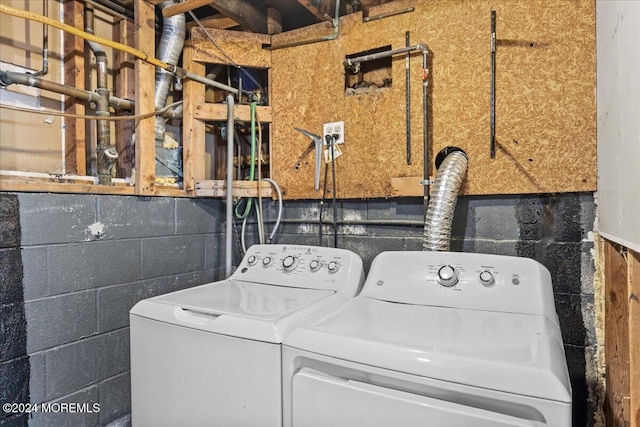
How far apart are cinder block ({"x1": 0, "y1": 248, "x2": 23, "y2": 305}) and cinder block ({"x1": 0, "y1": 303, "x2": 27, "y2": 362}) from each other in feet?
0.09

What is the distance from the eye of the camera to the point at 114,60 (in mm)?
1942

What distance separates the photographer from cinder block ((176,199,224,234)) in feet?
6.41

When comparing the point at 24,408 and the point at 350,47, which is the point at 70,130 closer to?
the point at 24,408

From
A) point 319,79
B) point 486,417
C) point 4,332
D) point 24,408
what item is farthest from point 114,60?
point 486,417

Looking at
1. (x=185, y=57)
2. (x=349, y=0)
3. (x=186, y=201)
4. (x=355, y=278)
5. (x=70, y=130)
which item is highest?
(x=349, y=0)

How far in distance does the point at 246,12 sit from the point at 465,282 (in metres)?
1.80

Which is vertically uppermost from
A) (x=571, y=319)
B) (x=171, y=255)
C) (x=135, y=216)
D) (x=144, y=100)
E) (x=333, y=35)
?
(x=333, y=35)

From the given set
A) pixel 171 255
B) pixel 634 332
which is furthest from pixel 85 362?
pixel 634 332

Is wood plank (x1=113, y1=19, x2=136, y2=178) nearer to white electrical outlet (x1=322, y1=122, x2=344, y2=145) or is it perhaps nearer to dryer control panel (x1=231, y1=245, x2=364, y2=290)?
dryer control panel (x1=231, y1=245, x2=364, y2=290)

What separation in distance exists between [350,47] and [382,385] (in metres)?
1.67

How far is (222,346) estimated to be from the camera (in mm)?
1063

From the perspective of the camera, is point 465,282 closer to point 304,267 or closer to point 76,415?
point 304,267


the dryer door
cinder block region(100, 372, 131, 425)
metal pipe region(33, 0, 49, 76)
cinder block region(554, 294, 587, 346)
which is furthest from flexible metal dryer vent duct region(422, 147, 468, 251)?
metal pipe region(33, 0, 49, 76)

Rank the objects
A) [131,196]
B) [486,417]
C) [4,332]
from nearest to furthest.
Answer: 1. [486,417]
2. [4,332]
3. [131,196]
